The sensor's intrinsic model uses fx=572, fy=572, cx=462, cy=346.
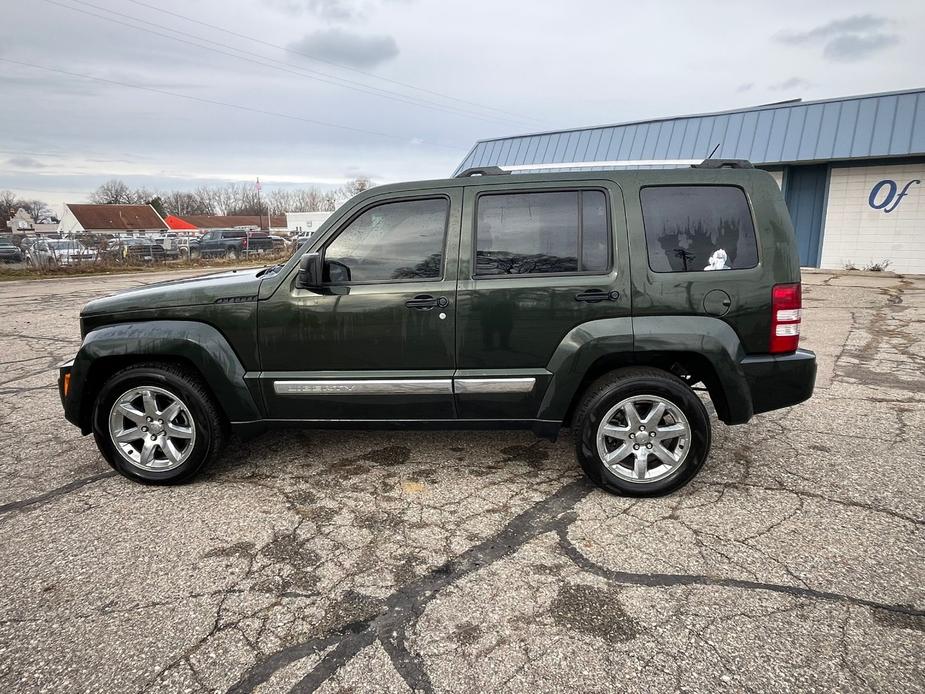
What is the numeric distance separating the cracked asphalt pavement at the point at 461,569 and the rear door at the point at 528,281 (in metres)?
0.72

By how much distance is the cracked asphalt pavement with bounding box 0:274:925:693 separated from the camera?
2.15m

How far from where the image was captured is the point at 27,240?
27.3m

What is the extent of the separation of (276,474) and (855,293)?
1310cm

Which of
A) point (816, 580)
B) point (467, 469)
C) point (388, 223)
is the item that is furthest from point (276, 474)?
point (816, 580)

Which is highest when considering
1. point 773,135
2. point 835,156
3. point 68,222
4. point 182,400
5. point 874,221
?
point 773,135

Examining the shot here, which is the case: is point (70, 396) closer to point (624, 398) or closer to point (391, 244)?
point (391, 244)

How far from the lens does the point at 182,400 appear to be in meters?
3.60

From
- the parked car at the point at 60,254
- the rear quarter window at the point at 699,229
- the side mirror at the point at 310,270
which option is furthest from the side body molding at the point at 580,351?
the parked car at the point at 60,254

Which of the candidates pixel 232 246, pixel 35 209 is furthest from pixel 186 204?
pixel 232 246

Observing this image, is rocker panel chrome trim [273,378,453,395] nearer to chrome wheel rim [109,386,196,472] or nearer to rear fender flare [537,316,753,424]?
rear fender flare [537,316,753,424]

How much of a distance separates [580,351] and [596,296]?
34cm

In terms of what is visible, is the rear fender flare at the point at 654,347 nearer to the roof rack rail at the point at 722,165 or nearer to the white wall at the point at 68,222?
the roof rack rail at the point at 722,165

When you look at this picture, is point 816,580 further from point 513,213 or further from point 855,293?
point 855,293

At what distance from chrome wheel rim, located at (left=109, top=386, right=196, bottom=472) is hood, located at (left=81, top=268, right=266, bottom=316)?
0.55 meters
